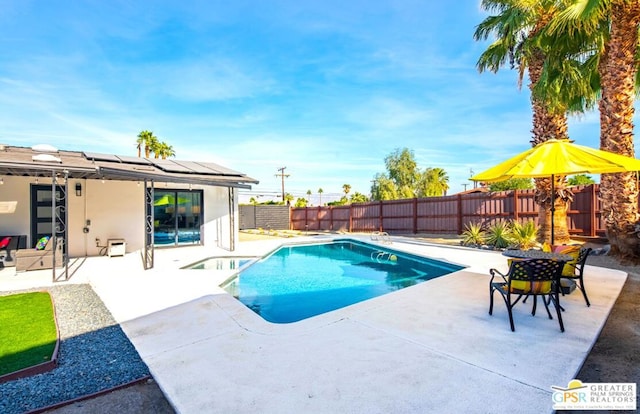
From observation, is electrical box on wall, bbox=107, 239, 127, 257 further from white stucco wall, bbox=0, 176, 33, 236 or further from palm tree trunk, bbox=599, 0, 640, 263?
palm tree trunk, bbox=599, 0, 640, 263

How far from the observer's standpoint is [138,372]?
3.35 metres

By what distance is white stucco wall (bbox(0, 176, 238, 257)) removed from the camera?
1016 centimetres

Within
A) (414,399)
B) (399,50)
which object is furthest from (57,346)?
(399,50)

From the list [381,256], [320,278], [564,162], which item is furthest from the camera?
[381,256]

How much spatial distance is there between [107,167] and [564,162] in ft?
37.1

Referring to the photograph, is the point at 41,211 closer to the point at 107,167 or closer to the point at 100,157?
the point at 100,157

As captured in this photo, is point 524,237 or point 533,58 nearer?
point 533,58

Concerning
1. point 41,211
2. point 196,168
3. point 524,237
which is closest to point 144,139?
point 196,168

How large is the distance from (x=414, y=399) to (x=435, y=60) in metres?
16.2

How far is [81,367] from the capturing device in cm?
350

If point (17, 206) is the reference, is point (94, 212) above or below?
below

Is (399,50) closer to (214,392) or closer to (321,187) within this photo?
(214,392)

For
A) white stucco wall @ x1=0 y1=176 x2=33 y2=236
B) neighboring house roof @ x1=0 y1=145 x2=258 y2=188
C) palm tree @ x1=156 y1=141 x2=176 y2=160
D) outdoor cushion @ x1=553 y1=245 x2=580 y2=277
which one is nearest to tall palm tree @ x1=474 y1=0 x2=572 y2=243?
outdoor cushion @ x1=553 y1=245 x2=580 y2=277

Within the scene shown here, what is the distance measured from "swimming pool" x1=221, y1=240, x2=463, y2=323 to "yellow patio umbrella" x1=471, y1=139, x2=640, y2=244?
390 centimetres
